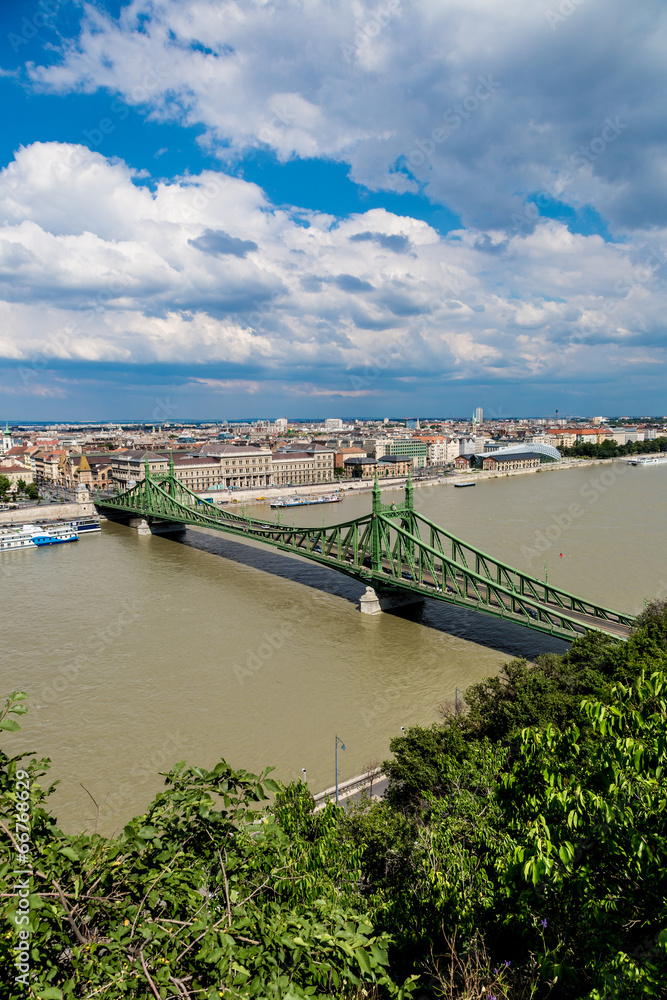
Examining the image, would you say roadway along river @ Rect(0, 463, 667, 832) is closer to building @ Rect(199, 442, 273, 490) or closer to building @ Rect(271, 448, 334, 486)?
building @ Rect(199, 442, 273, 490)

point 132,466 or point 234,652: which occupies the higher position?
point 132,466

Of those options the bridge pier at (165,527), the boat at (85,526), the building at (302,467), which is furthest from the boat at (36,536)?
the building at (302,467)

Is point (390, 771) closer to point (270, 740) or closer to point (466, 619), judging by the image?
point (270, 740)

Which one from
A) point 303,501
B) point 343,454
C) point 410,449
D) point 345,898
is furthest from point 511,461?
point 345,898

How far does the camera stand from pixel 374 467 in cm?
7988

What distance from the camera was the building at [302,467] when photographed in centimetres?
6950

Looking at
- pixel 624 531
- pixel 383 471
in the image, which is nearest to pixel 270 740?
pixel 624 531

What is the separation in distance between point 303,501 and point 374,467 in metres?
25.1

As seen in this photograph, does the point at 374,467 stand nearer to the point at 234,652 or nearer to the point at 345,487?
the point at 345,487

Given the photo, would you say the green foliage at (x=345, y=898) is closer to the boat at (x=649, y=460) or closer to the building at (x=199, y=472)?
the building at (x=199, y=472)

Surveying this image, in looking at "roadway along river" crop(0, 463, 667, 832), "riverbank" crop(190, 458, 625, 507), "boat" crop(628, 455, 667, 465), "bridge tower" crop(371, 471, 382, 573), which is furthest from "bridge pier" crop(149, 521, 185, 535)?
"boat" crop(628, 455, 667, 465)

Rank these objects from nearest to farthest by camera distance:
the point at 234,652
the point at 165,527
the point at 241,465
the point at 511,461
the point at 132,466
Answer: the point at 234,652
the point at 165,527
the point at 132,466
the point at 241,465
the point at 511,461

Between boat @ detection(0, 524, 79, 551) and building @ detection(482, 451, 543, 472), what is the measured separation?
65.9 metres

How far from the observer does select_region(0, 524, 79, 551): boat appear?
36438 millimetres
